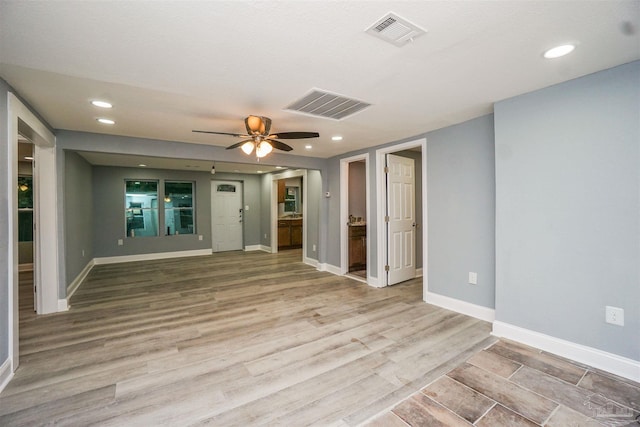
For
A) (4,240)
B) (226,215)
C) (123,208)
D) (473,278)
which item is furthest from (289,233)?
(4,240)

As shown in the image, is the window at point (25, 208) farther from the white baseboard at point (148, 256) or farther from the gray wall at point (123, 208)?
the white baseboard at point (148, 256)

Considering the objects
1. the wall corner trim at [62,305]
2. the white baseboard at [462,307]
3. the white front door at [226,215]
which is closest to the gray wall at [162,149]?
the wall corner trim at [62,305]

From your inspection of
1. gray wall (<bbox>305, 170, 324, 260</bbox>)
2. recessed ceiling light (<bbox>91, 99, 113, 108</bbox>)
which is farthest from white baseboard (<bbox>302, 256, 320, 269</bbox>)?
recessed ceiling light (<bbox>91, 99, 113, 108</bbox>)

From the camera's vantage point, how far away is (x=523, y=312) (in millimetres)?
2703

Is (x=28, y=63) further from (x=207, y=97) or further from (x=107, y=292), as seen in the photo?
(x=107, y=292)

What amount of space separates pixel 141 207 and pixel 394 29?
753 centimetres

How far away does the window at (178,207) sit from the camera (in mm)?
7457

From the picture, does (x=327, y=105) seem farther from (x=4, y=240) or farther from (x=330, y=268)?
(x=330, y=268)

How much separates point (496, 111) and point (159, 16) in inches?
116

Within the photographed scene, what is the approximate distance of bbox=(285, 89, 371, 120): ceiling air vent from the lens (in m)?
2.62

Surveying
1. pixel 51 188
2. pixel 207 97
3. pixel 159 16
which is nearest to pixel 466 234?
pixel 207 97

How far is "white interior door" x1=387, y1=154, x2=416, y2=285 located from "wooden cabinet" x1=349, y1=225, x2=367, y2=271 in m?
1.04

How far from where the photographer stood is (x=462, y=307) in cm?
350

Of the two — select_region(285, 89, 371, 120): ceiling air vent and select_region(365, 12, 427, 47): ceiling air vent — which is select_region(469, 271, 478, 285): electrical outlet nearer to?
select_region(285, 89, 371, 120): ceiling air vent
